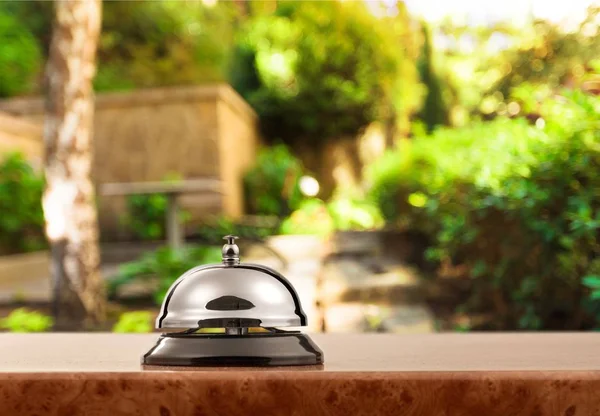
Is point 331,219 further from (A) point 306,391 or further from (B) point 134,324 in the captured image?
(A) point 306,391

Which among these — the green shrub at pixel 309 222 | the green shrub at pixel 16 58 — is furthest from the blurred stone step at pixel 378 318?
the green shrub at pixel 16 58

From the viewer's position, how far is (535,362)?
102 cm

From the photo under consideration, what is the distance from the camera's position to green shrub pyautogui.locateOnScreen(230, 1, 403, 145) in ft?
39.1

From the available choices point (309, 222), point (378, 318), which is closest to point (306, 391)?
point (378, 318)

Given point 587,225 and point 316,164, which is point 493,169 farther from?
point 316,164

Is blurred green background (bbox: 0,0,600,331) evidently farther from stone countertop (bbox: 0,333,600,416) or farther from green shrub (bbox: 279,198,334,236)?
stone countertop (bbox: 0,333,600,416)

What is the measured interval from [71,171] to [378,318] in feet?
6.86

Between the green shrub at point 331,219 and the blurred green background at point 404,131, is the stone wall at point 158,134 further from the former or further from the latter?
the green shrub at point 331,219

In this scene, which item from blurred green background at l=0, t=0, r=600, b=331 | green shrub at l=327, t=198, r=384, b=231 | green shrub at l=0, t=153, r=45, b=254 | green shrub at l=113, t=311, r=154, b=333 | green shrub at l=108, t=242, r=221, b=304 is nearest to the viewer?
blurred green background at l=0, t=0, r=600, b=331

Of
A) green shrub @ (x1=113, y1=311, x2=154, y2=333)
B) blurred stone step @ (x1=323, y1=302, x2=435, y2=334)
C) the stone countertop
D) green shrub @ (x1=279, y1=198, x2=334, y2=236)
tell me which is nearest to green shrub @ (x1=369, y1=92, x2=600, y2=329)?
blurred stone step @ (x1=323, y1=302, x2=435, y2=334)

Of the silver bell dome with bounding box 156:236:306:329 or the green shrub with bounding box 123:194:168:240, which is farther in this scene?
the green shrub with bounding box 123:194:168:240

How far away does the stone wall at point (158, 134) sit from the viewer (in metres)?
9.22

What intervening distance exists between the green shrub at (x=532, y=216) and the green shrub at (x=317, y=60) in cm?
735

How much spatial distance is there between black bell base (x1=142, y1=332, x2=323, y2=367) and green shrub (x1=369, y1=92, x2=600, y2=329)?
198cm
